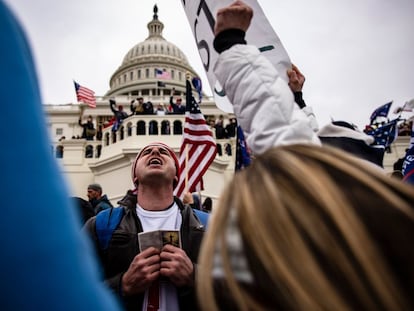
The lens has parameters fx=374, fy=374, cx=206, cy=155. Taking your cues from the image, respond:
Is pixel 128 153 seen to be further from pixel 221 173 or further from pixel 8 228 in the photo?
pixel 8 228

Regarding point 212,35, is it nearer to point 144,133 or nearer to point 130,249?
point 130,249

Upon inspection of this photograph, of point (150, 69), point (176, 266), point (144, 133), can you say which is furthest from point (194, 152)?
point (150, 69)

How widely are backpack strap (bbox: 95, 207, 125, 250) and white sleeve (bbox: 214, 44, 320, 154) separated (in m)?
0.88

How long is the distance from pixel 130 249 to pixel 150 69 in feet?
194

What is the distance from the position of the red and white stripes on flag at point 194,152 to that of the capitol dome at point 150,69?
48729 mm

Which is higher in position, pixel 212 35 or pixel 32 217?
pixel 212 35

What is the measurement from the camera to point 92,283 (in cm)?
49

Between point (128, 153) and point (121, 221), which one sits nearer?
point (121, 221)

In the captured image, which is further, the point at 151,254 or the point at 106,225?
the point at 106,225

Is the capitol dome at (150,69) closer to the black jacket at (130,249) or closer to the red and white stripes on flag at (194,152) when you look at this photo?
the red and white stripes on flag at (194,152)

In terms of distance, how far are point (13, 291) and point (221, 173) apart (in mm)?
22968

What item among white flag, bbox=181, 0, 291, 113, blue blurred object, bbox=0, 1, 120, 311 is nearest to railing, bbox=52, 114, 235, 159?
white flag, bbox=181, 0, 291, 113

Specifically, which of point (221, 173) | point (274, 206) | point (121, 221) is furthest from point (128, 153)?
point (274, 206)

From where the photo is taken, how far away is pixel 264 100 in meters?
1.34
